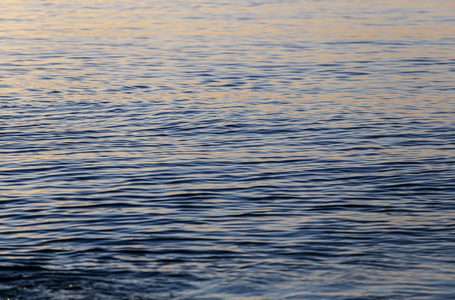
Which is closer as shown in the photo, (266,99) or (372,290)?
(372,290)

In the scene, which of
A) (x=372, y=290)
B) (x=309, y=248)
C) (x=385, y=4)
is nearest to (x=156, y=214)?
(x=309, y=248)

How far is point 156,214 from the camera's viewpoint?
14.3 meters

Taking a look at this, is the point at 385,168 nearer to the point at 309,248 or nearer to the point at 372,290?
the point at 309,248

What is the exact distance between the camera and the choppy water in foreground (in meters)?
11.7

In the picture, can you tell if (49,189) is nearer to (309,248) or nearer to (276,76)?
(309,248)

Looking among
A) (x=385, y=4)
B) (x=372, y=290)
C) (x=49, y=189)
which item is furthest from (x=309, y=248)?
(x=385, y=4)

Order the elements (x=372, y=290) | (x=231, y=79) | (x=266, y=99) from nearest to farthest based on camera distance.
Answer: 1. (x=372, y=290)
2. (x=266, y=99)
3. (x=231, y=79)

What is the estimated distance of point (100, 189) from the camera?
15852 millimetres

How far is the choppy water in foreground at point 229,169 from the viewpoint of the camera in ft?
38.2

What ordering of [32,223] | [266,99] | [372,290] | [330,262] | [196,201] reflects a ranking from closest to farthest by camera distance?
[372,290] → [330,262] → [32,223] → [196,201] → [266,99]

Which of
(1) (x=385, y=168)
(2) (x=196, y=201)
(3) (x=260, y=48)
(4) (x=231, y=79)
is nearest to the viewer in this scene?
(2) (x=196, y=201)

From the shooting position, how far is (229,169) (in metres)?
17.3

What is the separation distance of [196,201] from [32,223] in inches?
113

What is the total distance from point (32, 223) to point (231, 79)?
50.8 ft
